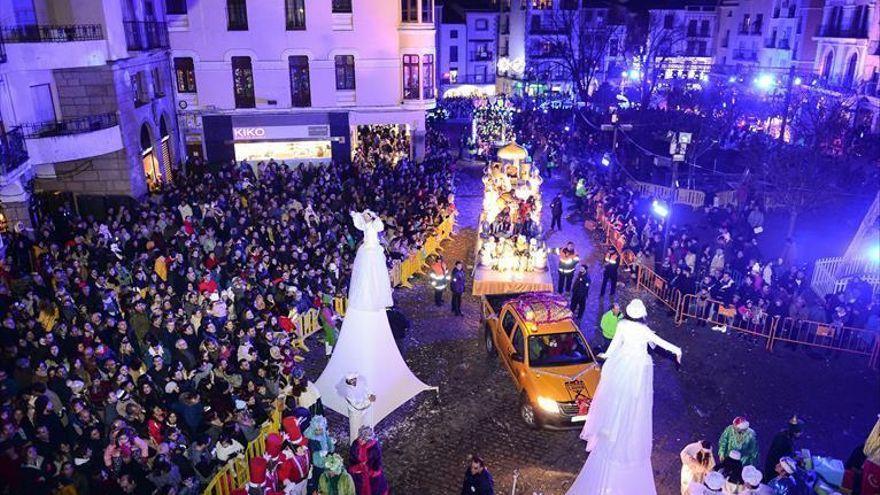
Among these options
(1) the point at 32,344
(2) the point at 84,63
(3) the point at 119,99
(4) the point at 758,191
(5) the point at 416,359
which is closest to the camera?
(1) the point at 32,344

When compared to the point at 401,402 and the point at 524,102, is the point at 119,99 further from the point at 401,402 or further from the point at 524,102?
the point at 524,102

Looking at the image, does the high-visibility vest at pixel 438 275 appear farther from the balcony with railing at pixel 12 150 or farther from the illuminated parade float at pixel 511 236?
the balcony with railing at pixel 12 150

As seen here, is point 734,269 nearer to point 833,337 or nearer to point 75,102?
point 833,337

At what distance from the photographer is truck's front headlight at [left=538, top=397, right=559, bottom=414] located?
11.2m

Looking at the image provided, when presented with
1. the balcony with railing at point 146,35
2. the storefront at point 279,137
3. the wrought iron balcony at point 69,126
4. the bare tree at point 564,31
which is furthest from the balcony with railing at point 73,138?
the bare tree at point 564,31

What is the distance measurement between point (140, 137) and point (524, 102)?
37.6 metres

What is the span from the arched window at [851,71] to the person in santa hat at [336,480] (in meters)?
45.8

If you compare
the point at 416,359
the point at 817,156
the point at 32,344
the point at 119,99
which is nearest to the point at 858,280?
the point at 817,156

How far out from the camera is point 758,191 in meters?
24.2

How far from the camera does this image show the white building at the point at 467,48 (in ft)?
200

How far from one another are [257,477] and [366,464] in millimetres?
1525

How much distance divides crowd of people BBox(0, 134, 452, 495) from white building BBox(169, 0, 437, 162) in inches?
298

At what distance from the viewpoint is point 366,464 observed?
9.05m

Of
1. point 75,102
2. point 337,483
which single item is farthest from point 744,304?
point 75,102
